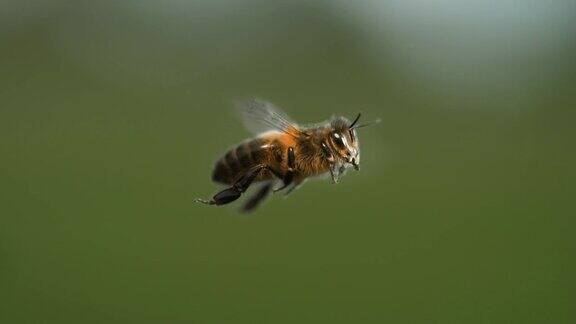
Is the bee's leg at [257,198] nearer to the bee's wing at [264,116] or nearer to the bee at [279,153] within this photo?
the bee at [279,153]

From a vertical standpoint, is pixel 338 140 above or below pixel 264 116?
below

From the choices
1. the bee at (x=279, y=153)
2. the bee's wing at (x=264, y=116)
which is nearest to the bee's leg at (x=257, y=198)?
the bee at (x=279, y=153)

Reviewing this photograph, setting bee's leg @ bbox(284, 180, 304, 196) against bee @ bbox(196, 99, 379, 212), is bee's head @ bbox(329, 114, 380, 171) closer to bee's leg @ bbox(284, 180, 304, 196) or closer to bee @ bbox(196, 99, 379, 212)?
bee @ bbox(196, 99, 379, 212)

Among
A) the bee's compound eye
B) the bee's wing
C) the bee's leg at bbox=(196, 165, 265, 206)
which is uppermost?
the bee's wing

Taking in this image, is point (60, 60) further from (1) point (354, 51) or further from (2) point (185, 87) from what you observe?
(1) point (354, 51)

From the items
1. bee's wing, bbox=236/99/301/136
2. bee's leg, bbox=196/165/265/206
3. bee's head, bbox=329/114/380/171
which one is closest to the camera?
bee's leg, bbox=196/165/265/206

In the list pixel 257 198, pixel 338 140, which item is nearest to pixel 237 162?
pixel 257 198

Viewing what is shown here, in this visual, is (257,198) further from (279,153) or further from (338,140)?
(338,140)

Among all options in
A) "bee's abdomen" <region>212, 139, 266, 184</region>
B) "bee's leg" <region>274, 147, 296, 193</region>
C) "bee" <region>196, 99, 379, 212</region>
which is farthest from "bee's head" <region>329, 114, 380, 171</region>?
"bee's abdomen" <region>212, 139, 266, 184</region>
